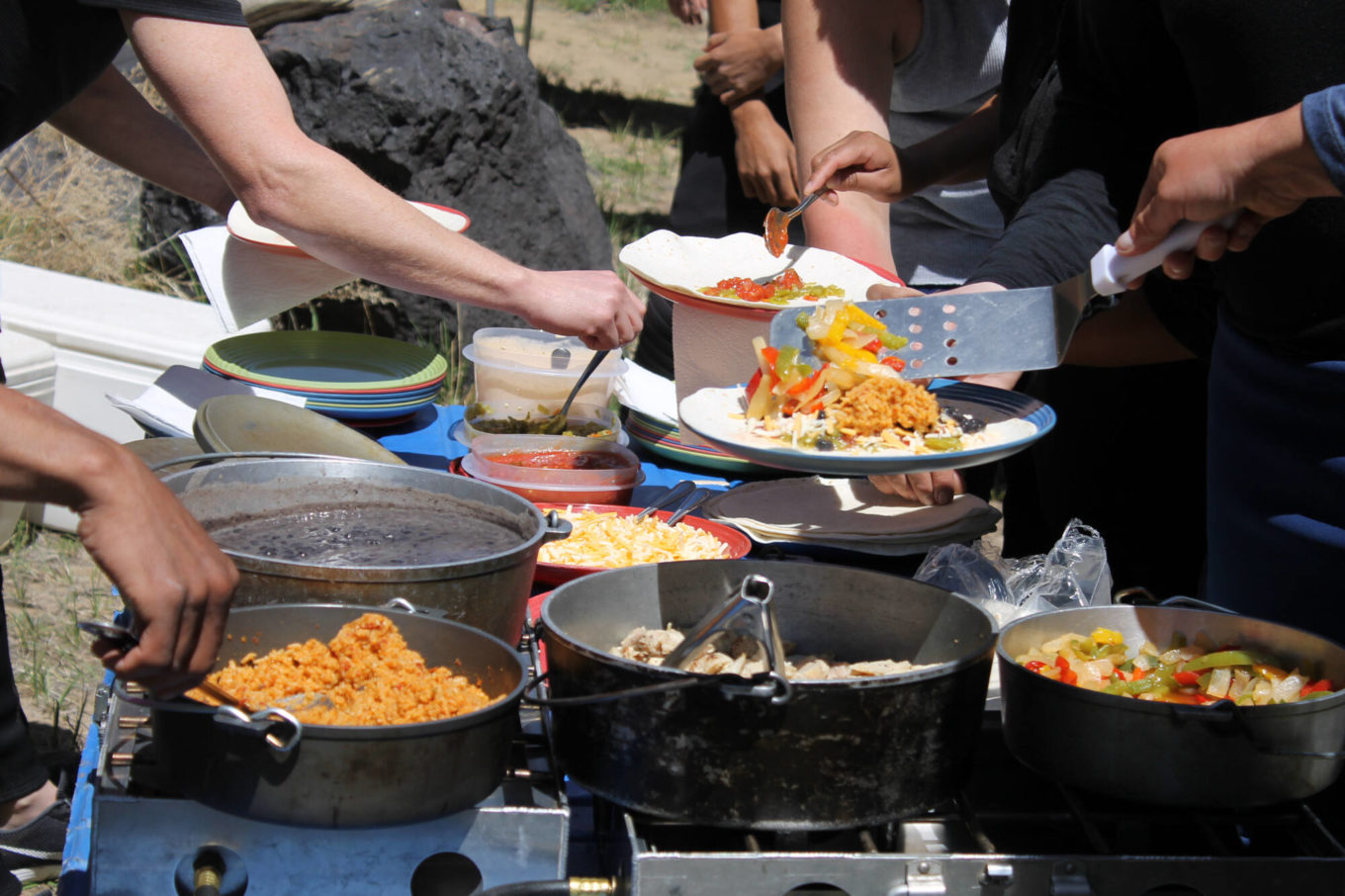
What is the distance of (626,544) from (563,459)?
14.8 inches

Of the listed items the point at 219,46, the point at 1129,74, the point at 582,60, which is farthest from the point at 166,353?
the point at 582,60

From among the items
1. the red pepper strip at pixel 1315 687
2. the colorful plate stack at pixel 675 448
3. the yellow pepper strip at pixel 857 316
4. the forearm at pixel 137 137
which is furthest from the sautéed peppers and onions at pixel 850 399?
the forearm at pixel 137 137

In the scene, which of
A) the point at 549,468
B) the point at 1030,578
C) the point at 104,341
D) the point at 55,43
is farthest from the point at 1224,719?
the point at 104,341

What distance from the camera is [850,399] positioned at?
1504 mm

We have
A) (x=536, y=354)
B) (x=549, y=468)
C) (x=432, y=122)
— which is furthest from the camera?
(x=432, y=122)

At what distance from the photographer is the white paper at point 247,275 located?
225cm

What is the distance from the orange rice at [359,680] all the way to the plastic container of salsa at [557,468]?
0.80 metres

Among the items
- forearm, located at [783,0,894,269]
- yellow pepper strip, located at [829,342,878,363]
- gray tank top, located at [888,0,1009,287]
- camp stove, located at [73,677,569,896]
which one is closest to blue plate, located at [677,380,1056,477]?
yellow pepper strip, located at [829,342,878,363]

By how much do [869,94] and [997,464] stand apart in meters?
1.91

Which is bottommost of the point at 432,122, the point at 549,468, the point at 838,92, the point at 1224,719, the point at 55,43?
the point at 549,468

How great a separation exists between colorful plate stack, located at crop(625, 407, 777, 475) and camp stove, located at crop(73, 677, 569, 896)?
1.31 meters

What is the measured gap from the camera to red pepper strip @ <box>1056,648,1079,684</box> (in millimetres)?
1324

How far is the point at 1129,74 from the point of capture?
6.18 ft

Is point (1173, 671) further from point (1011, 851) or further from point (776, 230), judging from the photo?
point (776, 230)
